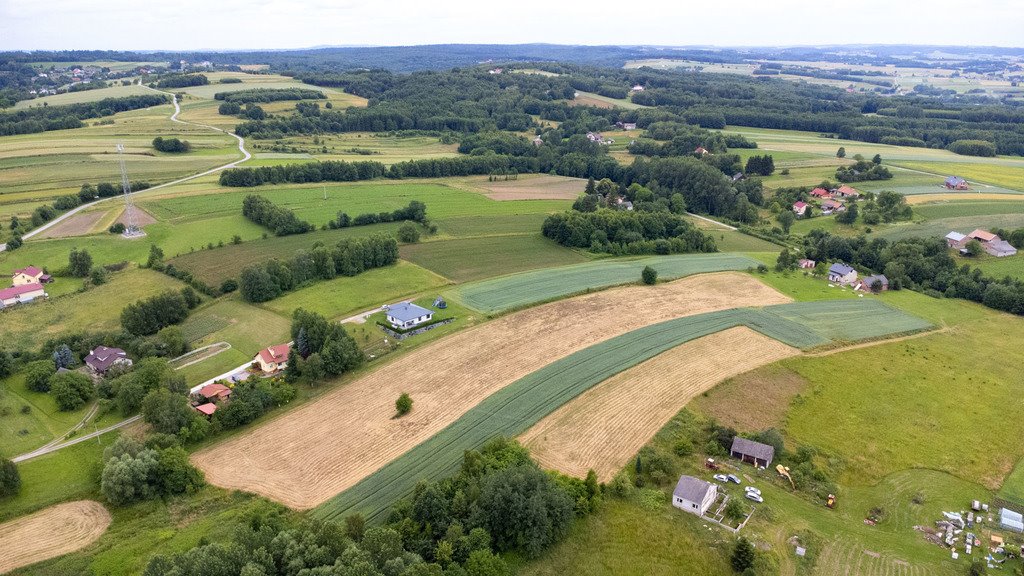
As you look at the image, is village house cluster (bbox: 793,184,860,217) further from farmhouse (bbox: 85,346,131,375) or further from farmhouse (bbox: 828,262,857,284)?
farmhouse (bbox: 85,346,131,375)

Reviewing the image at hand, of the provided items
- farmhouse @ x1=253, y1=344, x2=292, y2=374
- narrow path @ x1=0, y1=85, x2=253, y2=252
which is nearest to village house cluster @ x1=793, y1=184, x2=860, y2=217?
farmhouse @ x1=253, y1=344, x2=292, y2=374

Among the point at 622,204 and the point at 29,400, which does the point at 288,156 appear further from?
the point at 29,400

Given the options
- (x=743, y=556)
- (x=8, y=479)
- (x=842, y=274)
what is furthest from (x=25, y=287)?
(x=842, y=274)

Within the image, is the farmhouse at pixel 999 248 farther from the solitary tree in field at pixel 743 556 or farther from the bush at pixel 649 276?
the solitary tree in field at pixel 743 556

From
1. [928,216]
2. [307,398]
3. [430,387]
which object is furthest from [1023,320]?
[307,398]

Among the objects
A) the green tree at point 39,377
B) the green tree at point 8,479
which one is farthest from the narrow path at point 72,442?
the green tree at point 39,377

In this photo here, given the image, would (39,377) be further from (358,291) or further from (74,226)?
(74,226)

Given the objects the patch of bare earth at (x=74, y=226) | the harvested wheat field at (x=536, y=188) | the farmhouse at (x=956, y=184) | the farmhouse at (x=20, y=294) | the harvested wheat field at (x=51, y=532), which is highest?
the farmhouse at (x=956, y=184)
